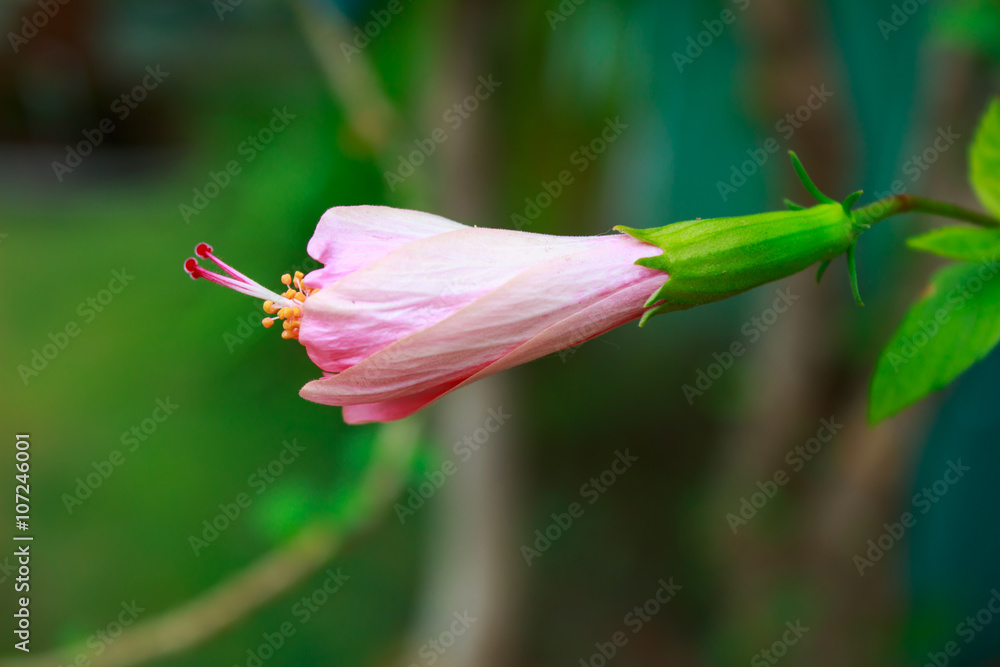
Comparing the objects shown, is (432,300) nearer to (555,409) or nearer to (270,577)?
(270,577)

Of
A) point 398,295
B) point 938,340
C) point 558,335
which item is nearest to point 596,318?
point 558,335

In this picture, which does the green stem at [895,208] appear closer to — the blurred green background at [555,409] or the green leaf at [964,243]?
the green leaf at [964,243]

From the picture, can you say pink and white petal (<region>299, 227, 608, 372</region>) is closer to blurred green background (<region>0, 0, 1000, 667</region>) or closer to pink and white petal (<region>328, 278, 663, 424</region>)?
pink and white petal (<region>328, 278, 663, 424</region>)

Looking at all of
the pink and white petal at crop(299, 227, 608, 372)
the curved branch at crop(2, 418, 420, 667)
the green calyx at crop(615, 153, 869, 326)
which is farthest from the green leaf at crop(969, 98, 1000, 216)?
the curved branch at crop(2, 418, 420, 667)

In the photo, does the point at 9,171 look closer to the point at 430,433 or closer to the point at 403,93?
the point at 403,93

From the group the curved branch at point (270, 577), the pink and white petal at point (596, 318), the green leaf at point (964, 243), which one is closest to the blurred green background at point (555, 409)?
the curved branch at point (270, 577)

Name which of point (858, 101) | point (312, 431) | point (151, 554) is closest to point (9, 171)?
point (151, 554)
